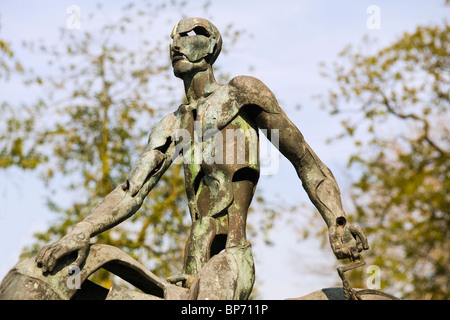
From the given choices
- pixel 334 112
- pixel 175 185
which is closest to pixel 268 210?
pixel 175 185

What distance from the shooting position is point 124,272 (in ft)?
18.2

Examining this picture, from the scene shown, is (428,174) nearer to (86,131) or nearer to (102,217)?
(86,131)

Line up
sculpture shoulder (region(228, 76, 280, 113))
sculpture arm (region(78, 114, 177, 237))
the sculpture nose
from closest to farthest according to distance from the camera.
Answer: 1. sculpture arm (region(78, 114, 177, 237))
2. sculpture shoulder (region(228, 76, 280, 113))
3. the sculpture nose

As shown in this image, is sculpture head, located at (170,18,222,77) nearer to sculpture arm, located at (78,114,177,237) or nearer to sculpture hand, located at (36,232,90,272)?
sculpture arm, located at (78,114,177,237)

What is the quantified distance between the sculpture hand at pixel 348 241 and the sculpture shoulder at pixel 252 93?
100cm

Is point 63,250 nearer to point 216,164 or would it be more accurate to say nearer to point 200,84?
point 216,164

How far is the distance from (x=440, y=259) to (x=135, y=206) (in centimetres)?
1312

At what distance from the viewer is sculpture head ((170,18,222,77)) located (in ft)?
20.5

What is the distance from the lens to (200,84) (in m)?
6.30

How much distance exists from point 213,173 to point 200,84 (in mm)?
736

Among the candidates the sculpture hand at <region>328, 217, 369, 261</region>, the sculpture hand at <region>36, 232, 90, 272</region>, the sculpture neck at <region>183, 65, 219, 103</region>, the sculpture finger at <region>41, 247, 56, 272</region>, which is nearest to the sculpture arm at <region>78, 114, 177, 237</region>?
the sculpture hand at <region>36, 232, 90, 272</region>

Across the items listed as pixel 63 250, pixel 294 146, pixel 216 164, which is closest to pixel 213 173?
pixel 216 164

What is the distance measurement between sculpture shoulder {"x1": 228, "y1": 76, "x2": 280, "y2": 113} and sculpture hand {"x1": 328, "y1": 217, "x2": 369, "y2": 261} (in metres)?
1.00

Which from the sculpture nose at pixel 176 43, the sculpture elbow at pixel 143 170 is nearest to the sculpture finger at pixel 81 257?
the sculpture elbow at pixel 143 170
